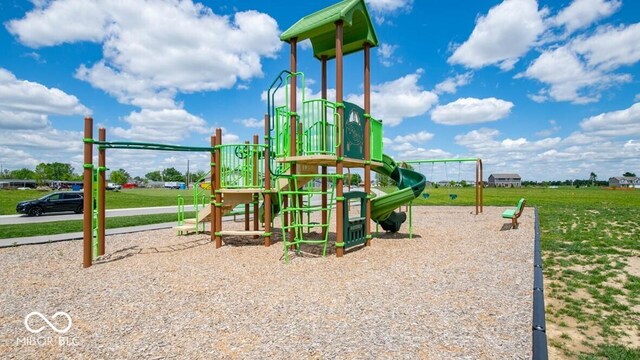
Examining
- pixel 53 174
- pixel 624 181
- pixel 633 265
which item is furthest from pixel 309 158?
pixel 624 181

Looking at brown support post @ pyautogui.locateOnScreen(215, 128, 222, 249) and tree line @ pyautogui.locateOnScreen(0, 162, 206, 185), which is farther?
tree line @ pyautogui.locateOnScreen(0, 162, 206, 185)

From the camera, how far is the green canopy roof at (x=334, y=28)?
7.95m

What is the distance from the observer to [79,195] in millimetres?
20375

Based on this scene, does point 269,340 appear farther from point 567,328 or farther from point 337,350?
point 567,328

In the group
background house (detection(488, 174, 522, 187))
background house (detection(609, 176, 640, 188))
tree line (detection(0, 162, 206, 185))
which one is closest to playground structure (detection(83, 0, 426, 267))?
tree line (detection(0, 162, 206, 185))

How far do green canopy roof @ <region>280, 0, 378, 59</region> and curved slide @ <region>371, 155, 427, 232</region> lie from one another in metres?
3.47

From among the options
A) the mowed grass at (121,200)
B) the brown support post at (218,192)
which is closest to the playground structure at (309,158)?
the brown support post at (218,192)

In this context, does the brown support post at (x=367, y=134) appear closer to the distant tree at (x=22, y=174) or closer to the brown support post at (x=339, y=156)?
the brown support post at (x=339, y=156)

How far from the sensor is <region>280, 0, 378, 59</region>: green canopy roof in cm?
795

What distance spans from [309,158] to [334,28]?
10.4ft

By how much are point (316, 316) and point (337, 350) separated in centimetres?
88

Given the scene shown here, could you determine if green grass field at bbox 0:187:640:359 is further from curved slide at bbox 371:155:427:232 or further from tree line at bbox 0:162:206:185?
tree line at bbox 0:162:206:185
